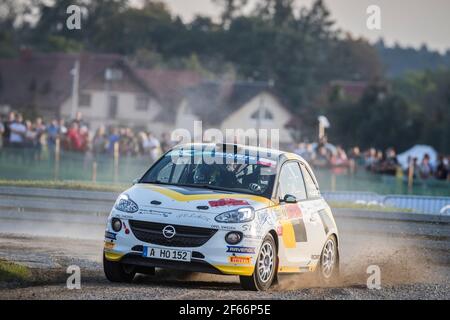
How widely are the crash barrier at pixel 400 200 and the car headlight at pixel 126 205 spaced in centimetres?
930

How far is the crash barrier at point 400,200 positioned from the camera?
20.0 metres

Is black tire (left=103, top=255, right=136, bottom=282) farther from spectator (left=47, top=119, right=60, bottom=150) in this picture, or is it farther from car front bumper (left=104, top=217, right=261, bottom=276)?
spectator (left=47, top=119, right=60, bottom=150)

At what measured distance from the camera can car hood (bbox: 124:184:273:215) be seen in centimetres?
1032

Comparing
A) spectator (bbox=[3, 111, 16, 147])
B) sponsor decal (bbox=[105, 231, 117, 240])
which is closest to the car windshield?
sponsor decal (bbox=[105, 231, 117, 240])

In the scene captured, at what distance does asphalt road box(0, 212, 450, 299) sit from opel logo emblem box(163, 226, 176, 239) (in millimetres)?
526

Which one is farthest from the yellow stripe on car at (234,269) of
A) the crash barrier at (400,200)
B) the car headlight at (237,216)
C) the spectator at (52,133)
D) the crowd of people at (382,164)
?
the spectator at (52,133)

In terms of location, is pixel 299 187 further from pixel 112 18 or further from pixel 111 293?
pixel 112 18

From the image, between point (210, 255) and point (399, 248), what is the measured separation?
18.1ft

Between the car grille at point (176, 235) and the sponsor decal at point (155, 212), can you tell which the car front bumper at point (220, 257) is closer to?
the car grille at point (176, 235)

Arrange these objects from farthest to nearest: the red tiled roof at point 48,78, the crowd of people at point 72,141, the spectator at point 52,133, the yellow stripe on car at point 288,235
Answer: the red tiled roof at point 48,78, the spectator at point 52,133, the crowd of people at point 72,141, the yellow stripe on car at point 288,235

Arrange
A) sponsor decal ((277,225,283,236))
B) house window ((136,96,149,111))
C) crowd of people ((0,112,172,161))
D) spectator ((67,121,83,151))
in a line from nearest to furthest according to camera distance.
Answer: sponsor decal ((277,225,283,236)), crowd of people ((0,112,172,161)), spectator ((67,121,83,151)), house window ((136,96,149,111))

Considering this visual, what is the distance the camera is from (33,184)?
1831 cm

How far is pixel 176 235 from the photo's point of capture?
10195mm
